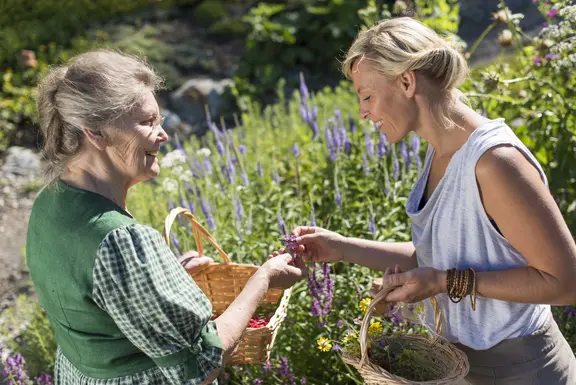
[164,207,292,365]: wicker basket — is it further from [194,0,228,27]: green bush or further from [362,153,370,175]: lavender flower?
[194,0,228,27]: green bush

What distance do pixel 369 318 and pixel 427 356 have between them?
0.32 metres

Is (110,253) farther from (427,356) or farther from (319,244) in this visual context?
(427,356)

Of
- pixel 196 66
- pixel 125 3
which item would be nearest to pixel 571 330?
pixel 196 66

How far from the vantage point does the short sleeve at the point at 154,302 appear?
5.91ft

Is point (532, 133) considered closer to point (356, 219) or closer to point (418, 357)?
point (356, 219)

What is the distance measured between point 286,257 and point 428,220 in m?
0.53

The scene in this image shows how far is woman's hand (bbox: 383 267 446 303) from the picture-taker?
197 centimetres

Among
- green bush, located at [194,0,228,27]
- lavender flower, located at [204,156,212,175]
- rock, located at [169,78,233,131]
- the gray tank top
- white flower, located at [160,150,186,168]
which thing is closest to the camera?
the gray tank top

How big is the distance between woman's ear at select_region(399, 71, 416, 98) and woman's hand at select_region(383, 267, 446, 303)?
516 mm

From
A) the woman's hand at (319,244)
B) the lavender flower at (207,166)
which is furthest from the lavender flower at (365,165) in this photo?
the woman's hand at (319,244)

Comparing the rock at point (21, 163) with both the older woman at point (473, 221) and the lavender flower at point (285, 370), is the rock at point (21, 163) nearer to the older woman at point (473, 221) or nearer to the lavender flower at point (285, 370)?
Result: the lavender flower at point (285, 370)

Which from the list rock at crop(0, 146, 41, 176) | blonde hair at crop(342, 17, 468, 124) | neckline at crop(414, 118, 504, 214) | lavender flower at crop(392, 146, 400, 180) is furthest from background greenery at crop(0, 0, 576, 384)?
rock at crop(0, 146, 41, 176)

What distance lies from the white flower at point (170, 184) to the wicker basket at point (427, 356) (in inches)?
73.3

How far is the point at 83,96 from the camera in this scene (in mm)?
1909
